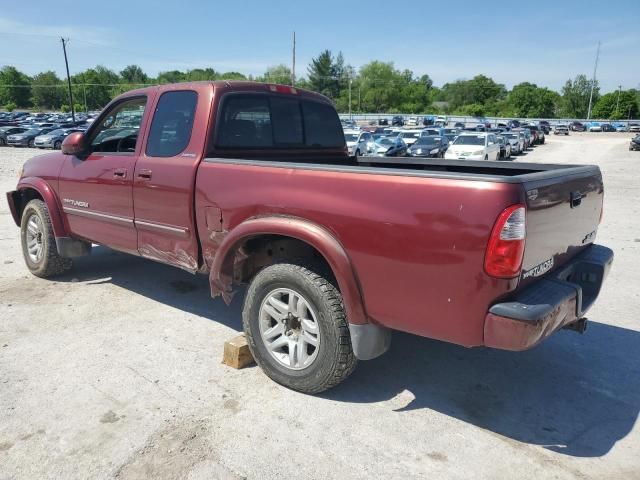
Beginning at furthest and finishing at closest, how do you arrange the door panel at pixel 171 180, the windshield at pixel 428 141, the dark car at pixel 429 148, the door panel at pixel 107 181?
the windshield at pixel 428 141, the dark car at pixel 429 148, the door panel at pixel 107 181, the door panel at pixel 171 180

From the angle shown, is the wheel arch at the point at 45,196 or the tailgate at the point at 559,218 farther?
the wheel arch at the point at 45,196

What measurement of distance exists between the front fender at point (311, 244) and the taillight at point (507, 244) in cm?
81

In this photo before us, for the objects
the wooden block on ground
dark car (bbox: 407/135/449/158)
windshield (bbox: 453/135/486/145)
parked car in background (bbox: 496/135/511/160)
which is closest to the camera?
the wooden block on ground

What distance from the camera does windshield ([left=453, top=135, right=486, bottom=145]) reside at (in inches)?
952

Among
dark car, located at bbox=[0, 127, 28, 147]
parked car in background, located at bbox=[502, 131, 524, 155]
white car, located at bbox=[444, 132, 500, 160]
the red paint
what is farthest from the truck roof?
dark car, located at bbox=[0, 127, 28, 147]

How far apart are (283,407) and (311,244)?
1.09 m

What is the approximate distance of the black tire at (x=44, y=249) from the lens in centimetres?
546

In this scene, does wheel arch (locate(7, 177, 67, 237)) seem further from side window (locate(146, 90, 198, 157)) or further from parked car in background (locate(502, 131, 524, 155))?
parked car in background (locate(502, 131, 524, 155))

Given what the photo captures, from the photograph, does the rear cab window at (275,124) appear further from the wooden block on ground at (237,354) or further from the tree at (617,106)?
the tree at (617,106)

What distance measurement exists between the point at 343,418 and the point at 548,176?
1.88 meters

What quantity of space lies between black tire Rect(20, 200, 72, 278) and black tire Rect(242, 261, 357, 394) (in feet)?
10.4

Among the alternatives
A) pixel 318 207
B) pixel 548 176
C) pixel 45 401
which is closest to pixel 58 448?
pixel 45 401

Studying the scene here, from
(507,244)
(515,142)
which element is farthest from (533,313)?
(515,142)

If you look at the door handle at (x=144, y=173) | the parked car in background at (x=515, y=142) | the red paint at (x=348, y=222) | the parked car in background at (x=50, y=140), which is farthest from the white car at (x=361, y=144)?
the red paint at (x=348, y=222)
